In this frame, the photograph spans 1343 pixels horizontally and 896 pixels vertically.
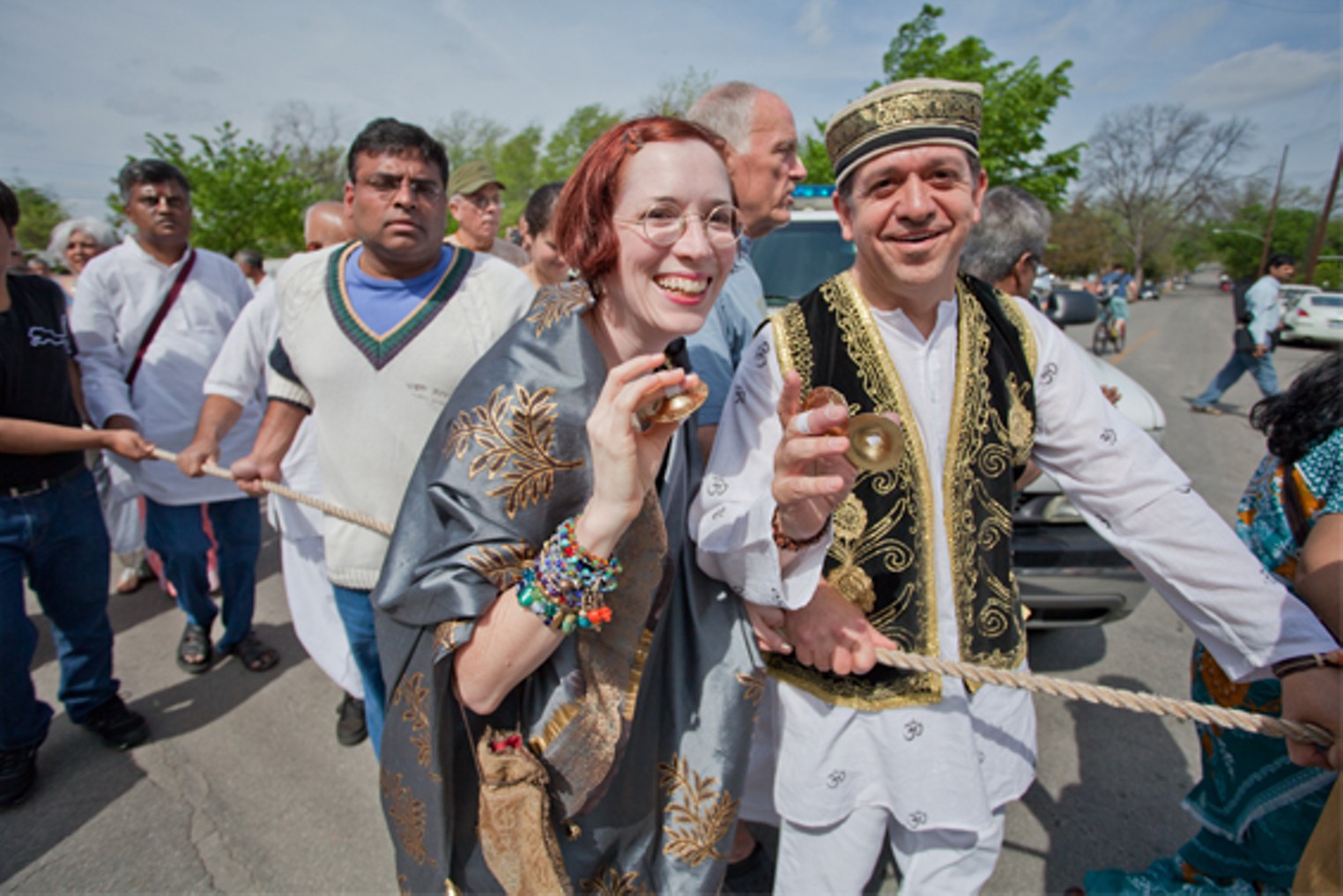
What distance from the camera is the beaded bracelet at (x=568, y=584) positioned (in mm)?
1108

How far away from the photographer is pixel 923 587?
156 cm

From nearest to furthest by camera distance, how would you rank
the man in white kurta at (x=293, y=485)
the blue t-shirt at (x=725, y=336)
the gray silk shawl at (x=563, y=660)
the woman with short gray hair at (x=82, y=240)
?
1. the gray silk shawl at (x=563, y=660)
2. the blue t-shirt at (x=725, y=336)
3. the man in white kurta at (x=293, y=485)
4. the woman with short gray hair at (x=82, y=240)

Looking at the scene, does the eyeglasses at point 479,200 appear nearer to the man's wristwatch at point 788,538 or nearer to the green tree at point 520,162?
the man's wristwatch at point 788,538

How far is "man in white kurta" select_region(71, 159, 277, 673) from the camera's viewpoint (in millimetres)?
3291

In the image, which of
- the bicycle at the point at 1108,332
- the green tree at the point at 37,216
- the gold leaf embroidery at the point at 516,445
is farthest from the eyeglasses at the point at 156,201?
the green tree at the point at 37,216

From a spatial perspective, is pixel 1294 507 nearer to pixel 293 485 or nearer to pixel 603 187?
pixel 603 187

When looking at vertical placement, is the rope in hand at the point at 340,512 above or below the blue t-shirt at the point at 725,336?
below

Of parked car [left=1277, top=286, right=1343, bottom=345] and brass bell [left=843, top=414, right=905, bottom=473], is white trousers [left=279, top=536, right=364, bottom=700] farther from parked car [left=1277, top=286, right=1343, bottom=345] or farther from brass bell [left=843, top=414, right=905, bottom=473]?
parked car [left=1277, top=286, right=1343, bottom=345]

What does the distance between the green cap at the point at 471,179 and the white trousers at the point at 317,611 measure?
8.85 feet

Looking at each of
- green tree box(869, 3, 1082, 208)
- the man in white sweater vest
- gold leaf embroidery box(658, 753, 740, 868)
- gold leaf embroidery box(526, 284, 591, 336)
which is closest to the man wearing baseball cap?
the man in white sweater vest

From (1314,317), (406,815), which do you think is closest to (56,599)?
(406,815)

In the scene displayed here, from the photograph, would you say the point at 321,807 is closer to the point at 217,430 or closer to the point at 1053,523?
the point at 217,430

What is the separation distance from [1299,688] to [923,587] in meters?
0.71

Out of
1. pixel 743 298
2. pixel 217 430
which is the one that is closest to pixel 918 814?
pixel 743 298
